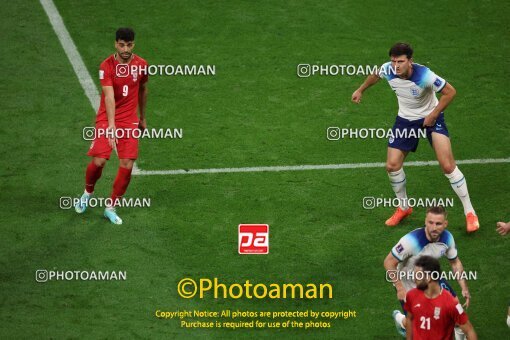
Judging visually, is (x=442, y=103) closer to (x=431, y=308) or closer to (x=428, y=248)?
(x=428, y=248)

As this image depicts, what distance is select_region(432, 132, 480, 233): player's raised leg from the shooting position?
14.0 metres

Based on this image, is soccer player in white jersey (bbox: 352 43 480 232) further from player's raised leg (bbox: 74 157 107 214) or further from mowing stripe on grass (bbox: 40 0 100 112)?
mowing stripe on grass (bbox: 40 0 100 112)

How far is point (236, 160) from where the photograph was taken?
15.9 m

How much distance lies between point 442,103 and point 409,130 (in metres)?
0.58

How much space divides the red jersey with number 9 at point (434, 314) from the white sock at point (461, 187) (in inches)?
129

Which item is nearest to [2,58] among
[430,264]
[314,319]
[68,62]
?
[68,62]

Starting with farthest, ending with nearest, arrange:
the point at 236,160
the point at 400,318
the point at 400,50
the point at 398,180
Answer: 1. the point at 236,160
2. the point at 398,180
3. the point at 400,50
4. the point at 400,318

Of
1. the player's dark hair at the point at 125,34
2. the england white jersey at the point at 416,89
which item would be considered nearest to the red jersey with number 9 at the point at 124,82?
the player's dark hair at the point at 125,34

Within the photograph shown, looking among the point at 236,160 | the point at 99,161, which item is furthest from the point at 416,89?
the point at 99,161

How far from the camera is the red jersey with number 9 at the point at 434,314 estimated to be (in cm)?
1084

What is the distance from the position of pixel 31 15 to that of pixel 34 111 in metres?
3.42

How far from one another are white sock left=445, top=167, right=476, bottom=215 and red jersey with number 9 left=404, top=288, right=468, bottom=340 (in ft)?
10.8

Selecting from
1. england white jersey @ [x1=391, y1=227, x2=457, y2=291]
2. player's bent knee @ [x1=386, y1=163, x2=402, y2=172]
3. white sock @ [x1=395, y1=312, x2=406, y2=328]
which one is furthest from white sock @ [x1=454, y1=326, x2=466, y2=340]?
player's bent knee @ [x1=386, y1=163, x2=402, y2=172]

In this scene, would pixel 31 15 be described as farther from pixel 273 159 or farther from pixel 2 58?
pixel 273 159
